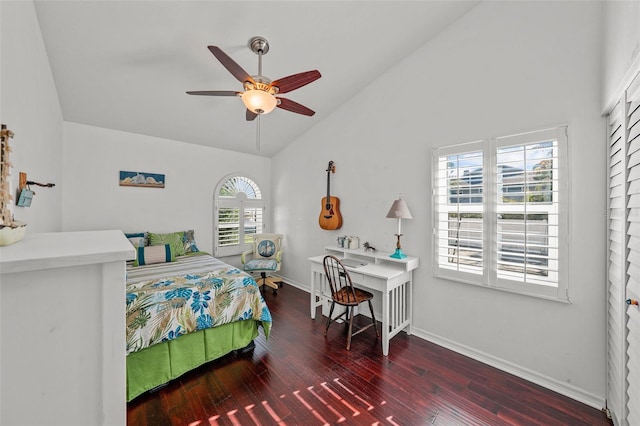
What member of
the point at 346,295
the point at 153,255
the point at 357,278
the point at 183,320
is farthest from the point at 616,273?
the point at 153,255

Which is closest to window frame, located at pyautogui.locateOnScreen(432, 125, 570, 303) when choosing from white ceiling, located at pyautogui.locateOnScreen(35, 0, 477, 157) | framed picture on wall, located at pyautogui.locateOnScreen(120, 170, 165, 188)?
white ceiling, located at pyautogui.locateOnScreen(35, 0, 477, 157)

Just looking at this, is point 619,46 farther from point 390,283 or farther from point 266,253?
point 266,253

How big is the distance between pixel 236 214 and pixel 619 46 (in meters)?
4.76

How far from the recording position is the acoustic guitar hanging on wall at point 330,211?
12.1 ft

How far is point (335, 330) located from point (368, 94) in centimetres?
295

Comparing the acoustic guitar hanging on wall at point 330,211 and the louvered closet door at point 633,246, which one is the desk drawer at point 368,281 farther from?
the louvered closet door at point 633,246

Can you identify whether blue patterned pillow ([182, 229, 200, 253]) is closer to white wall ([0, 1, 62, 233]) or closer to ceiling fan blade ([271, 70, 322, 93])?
white wall ([0, 1, 62, 233])

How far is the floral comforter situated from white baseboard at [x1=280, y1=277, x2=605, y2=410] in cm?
175

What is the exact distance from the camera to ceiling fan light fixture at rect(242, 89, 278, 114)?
1.92 metres

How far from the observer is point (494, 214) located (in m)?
2.28

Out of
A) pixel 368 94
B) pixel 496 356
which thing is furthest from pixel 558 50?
pixel 496 356

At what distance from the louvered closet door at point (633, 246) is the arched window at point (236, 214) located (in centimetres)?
438

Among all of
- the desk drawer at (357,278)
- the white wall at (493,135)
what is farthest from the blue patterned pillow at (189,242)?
the desk drawer at (357,278)

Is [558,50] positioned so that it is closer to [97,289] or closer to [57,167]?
[97,289]
